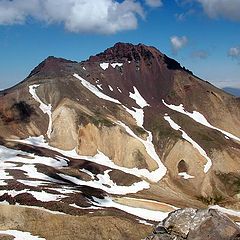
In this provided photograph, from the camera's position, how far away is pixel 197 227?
25500mm

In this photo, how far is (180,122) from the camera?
578ft

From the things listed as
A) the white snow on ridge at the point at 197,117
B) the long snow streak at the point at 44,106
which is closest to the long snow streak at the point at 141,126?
the white snow on ridge at the point at 197,117

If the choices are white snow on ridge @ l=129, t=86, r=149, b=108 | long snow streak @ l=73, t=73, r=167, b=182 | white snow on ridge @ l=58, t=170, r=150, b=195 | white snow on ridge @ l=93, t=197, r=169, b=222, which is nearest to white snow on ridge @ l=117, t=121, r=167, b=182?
long snow streak @ l=73, t=73, r=167, b=182

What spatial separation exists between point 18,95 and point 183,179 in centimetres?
7241

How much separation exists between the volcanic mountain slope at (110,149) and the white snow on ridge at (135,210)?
33 cm

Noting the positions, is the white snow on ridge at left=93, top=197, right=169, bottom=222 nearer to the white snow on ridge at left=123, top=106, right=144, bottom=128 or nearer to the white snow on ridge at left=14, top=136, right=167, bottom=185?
the white snow on ridge at left=14, top=136, right=167, bottom=185

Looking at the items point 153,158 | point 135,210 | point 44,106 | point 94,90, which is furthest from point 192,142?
point 135,210

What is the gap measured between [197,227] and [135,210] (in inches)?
2679

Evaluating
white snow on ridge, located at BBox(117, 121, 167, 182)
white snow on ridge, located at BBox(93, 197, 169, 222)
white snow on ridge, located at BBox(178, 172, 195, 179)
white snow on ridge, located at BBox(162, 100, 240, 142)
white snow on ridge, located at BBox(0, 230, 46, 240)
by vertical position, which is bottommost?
white snow on ridge, located at BBox(93, 197, 169, 222)

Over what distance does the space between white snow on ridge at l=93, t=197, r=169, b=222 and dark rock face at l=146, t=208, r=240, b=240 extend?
60.3 metres

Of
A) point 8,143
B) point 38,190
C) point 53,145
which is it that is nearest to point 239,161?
point 53,145

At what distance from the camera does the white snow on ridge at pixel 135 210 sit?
87688mm

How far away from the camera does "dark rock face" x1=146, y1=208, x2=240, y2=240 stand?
24.9 m

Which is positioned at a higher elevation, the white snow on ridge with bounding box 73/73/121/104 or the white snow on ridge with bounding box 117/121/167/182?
the white snow on ridge with bounding box 73/73/121/104
